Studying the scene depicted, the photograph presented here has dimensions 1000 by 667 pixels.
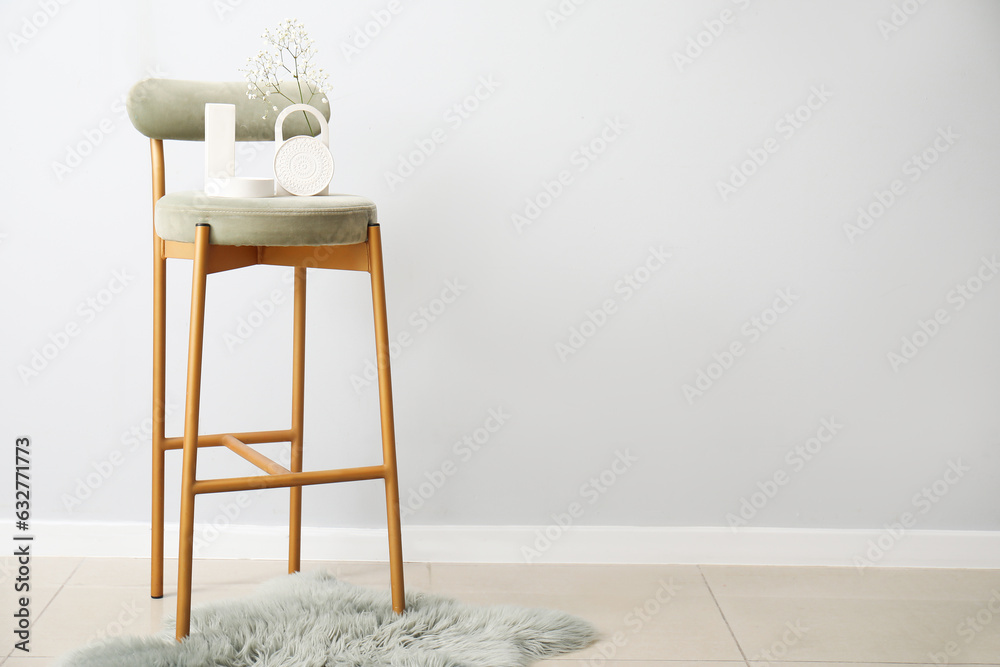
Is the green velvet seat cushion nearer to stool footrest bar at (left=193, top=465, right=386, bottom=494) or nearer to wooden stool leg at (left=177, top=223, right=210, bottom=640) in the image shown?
wooden stool leg at (left=177, top=223, right=210, bottom=640)

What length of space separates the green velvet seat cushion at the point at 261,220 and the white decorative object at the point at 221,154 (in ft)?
0.10

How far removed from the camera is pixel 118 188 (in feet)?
5.47

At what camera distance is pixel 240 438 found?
1516 mm

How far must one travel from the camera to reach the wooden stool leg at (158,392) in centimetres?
144

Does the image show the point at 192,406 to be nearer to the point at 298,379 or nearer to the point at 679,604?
the point at 298,379

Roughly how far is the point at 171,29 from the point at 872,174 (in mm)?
1377

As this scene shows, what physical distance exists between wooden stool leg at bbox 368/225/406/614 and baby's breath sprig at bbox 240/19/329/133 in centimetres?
31

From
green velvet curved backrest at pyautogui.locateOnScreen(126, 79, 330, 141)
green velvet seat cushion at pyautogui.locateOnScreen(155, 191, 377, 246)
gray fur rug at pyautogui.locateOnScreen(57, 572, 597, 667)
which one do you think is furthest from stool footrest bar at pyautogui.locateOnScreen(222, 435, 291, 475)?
green velvet curved backrest at pyautogui.locateOnScreen(126, 79, 330, 141)

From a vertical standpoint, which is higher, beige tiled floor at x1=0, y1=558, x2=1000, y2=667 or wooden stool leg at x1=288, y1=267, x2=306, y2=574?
wooden stool leg at x1=288, y1=267, x2=306, y2=574

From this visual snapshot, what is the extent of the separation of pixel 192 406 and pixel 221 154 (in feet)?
1.29

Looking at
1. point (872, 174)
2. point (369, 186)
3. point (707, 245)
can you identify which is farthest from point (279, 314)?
point (872, 174)

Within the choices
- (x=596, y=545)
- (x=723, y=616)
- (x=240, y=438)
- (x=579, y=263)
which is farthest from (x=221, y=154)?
(x=723, y=616)

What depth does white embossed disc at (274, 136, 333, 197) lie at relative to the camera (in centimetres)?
135

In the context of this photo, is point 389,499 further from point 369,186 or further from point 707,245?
point 707,245
